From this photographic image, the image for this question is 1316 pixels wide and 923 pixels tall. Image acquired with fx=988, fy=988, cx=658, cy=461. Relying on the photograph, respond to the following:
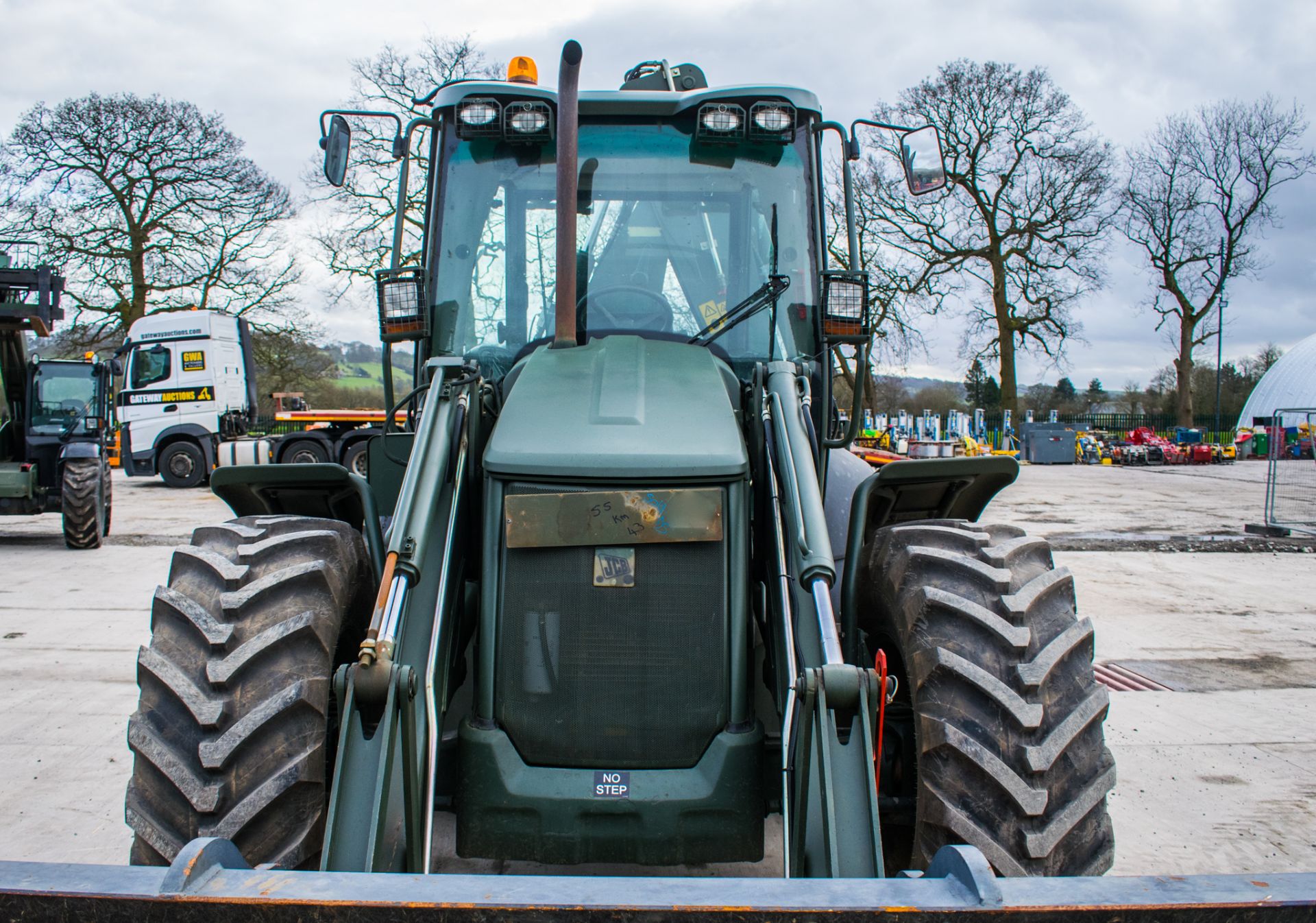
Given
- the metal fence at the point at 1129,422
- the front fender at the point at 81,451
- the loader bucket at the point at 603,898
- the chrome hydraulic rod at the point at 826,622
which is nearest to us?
the loader bucket at the point at 603,898

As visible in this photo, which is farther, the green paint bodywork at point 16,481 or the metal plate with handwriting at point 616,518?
the green paint bodywork at point 16,481

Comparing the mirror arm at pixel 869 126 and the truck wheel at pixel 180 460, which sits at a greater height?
the mirror arm at pixel 869 126

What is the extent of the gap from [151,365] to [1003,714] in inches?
862

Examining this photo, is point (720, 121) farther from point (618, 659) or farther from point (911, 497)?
point (618, 659)

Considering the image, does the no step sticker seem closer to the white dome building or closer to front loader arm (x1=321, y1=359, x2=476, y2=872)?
front loader arm (x1=321, y1=359, x2=476, y2=872)

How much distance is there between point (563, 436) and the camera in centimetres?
268

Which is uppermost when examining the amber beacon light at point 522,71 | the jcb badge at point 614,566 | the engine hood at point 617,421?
the amber beacon light at point 522,71

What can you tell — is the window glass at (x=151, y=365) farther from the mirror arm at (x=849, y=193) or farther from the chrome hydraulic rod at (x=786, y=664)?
the chrome hydraulic rod at (x=786, y=664)

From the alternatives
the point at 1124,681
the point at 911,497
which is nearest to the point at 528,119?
the point at 911,497

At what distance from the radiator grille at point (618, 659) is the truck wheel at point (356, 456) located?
1770 centimetres

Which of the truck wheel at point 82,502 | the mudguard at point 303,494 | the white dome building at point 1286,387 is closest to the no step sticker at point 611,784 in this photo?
the mudguard at point 303,494

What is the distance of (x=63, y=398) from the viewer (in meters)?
13.9

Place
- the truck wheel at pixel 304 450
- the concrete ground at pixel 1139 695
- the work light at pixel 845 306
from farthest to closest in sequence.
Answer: the truck wheel at pixel 304 450 < the concrete ground at pixel 1139 695 < the work light at pixel 845 306

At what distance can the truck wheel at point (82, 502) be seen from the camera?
1165 cm
